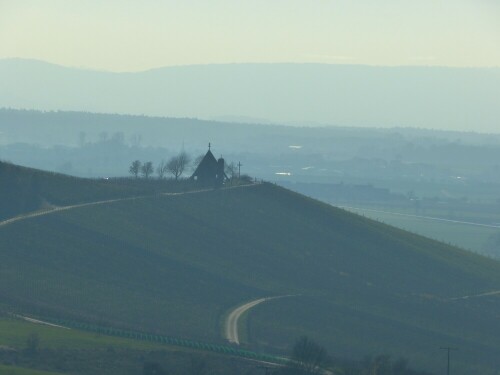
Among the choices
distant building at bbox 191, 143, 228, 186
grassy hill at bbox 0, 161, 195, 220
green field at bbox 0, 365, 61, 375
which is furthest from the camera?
distant building at bbox 191, 143, 228, 186

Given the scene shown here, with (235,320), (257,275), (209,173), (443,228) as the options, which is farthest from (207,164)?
(443,228)

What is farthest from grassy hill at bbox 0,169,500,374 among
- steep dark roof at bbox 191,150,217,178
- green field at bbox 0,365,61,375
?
green field at bbox 0,365,61,375

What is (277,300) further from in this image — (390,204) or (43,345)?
(390,204)

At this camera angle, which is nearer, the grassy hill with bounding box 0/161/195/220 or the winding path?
the winding path

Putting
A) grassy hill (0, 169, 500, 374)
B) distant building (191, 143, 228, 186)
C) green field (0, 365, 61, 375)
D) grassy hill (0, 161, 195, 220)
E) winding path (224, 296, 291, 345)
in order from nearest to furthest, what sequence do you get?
green field (0, 365, 61, 375)
winding path (224, 296, 291, 345)
grassy hill (0, 169, 500, 374)
grassy hill (0, 161, 195, 220)
distant building (191, 143, 228, 186)

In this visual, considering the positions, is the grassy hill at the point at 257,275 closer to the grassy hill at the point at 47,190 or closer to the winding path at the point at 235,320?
the winding path at the point at 235,320

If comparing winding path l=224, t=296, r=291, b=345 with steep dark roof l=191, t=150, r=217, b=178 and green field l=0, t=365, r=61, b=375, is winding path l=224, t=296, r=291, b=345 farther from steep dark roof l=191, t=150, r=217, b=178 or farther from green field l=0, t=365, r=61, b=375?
steep dark roof l=191, t=150, r=217, b=178

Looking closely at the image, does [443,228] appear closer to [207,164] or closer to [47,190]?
[207,164]

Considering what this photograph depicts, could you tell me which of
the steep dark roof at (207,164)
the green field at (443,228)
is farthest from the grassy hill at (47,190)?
the green field at (443,228)

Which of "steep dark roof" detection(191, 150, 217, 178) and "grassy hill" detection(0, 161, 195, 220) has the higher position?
"steep dark roof" detection(191, 150, 217, 178)
